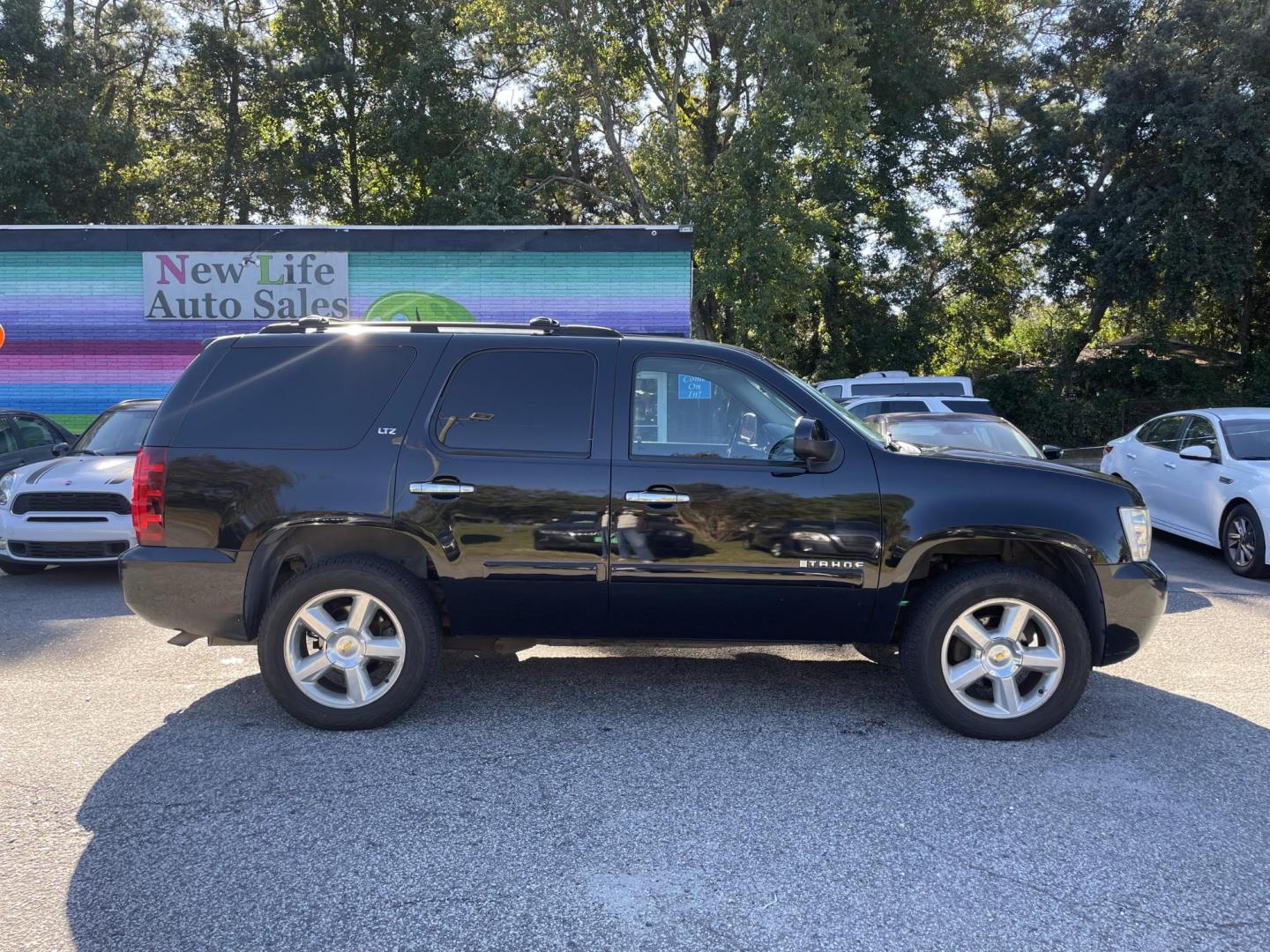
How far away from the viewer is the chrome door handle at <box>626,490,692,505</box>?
15.2 feet

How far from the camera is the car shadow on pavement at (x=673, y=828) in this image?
3068 mm

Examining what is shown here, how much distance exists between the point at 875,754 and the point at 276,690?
2855 mm

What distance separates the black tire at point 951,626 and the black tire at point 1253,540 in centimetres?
529

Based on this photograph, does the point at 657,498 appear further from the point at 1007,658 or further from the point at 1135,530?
the point at 1135,530

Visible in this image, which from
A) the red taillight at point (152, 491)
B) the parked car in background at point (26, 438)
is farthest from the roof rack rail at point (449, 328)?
the parked car in background at point (26, 438)

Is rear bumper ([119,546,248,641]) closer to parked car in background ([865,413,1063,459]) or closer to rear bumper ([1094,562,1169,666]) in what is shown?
rear bumper ([1094,562,1169,666])

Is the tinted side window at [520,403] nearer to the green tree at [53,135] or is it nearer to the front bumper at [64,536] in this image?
the front bumper at [64,536]

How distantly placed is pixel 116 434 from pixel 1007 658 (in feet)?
27.7

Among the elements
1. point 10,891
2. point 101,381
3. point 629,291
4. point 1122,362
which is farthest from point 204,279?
point 1122,362

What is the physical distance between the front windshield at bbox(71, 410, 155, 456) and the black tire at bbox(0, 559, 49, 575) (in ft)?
3.71

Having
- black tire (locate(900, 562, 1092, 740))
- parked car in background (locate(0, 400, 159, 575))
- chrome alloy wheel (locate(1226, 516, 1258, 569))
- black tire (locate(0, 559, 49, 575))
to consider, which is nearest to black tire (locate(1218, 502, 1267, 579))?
chrome alloy wheel (locate(1226, 516, 1258, 569))

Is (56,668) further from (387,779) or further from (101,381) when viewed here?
(101,381)

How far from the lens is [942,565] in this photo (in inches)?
194

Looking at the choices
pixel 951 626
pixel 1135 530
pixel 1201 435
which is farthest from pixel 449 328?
pixel 1201 435
